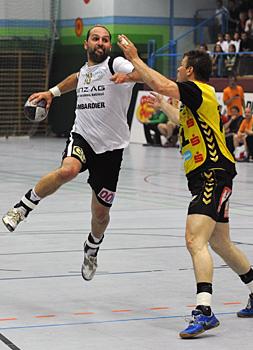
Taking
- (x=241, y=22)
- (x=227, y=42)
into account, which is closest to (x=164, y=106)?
(x=227, y=42)

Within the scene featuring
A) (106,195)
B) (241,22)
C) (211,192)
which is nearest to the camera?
(211,192)

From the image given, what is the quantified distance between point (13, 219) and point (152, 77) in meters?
2.09

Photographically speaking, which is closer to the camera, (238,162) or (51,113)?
(238,162)

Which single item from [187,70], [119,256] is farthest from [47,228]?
[187,70]

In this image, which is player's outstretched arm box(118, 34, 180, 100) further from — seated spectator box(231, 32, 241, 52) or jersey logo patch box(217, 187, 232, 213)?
seated spectator box(231, 32, 241, 52)

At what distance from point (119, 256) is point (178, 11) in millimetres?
25562

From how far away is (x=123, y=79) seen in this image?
8180 millimetres

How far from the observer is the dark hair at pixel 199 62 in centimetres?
708

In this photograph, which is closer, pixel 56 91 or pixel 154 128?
pixel 56 91

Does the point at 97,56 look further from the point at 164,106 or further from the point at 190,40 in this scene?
the point at 190,40

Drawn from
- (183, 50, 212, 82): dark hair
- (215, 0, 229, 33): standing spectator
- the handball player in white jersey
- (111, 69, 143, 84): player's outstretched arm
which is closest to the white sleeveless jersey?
the handball player in white jersey

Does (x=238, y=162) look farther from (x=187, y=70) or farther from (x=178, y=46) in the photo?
(x=187, y=70)

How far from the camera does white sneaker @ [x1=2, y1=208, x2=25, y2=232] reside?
826 centimetres

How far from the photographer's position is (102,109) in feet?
28.9
